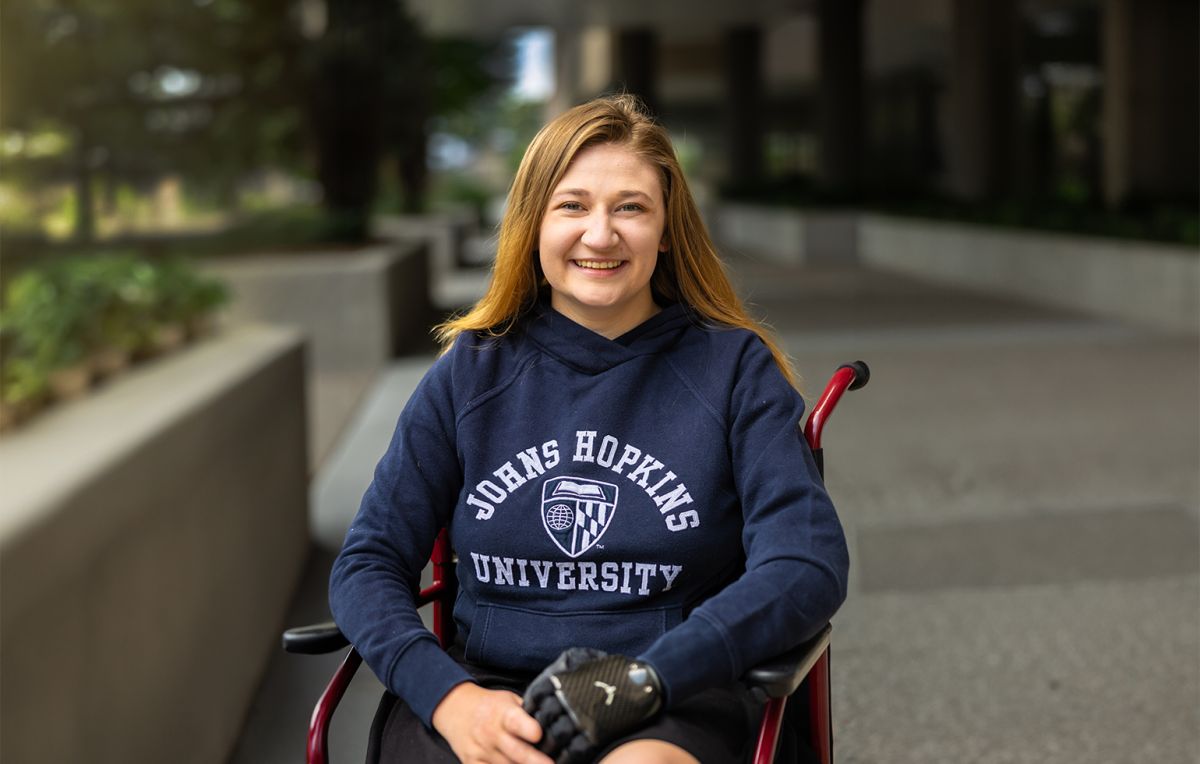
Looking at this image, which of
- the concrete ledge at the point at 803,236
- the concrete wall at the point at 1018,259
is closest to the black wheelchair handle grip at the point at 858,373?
the concrete wall at the point at 1018,259

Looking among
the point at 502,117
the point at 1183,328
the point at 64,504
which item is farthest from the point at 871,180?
the point at 502,117

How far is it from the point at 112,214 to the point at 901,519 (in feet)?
17.6

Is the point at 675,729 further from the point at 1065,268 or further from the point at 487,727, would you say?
the point at 1065,268

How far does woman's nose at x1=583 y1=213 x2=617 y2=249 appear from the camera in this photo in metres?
2.39

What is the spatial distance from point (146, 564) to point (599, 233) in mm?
1427

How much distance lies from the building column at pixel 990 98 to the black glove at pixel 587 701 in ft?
79.2

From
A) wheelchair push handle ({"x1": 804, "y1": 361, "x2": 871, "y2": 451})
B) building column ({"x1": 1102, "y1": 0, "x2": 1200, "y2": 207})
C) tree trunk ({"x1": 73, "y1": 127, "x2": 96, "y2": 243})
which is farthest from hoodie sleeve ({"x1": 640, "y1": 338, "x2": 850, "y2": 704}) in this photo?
building column ({"x1": 1102, "y1": 0, "x2": 1200, "y2": 207})

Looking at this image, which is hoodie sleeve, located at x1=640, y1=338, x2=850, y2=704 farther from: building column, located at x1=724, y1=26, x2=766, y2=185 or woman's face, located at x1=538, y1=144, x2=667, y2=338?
building column, located at x1=724, y1=26, x2=766, y2=185

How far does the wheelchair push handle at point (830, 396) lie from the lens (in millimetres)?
2514

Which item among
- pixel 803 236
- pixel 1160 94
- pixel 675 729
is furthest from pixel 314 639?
pixel 803 236

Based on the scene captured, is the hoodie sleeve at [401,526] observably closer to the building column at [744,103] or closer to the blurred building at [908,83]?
the blurred building at [908,83]

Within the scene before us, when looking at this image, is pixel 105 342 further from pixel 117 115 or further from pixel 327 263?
pixel 327 263

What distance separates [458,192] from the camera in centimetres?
4681

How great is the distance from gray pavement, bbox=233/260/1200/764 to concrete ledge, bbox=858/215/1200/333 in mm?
1942
